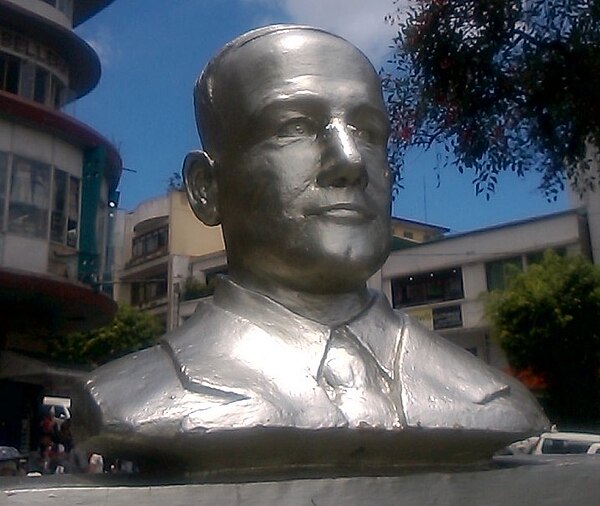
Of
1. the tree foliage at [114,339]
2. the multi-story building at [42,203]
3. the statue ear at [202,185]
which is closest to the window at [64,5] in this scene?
the multi-story building at [42,203]

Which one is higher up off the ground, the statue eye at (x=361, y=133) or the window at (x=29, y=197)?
the window at (x=29, y=197)

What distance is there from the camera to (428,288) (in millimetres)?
20734

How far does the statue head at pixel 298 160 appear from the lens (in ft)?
7.22

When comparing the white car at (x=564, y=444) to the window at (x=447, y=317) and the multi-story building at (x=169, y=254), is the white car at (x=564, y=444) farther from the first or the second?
the multi-story building at (x=169, y=254)

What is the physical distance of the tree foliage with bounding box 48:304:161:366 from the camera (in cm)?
2156

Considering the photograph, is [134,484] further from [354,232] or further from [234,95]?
[234,95]

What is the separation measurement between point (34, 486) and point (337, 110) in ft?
3.73

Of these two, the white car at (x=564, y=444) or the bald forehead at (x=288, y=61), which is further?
the white car at (x=564, y=444)

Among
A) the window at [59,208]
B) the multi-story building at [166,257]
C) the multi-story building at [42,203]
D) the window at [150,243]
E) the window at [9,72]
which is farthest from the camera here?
the window at [150,243]

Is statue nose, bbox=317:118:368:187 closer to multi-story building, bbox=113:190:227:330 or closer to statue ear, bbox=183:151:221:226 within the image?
statue ear, bbox=183:151:221:226

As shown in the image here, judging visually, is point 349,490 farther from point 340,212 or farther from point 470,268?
point 470,268

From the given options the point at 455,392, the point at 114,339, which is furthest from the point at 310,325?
the point at 114,339

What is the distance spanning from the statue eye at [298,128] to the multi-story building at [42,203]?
1011 centimetres

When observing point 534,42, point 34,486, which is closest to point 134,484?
point 34,486
